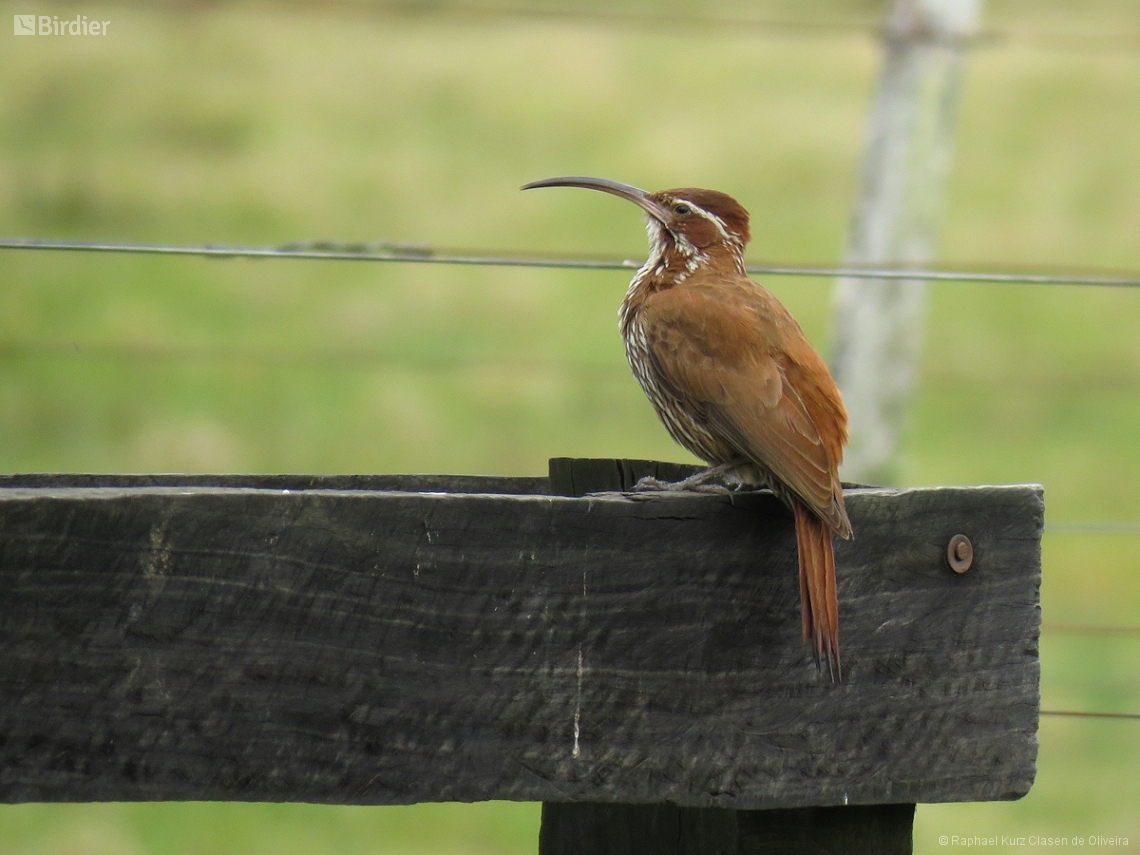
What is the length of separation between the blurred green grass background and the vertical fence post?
804 millimetres

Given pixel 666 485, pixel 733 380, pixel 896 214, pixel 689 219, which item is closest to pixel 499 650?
pixel 666 485

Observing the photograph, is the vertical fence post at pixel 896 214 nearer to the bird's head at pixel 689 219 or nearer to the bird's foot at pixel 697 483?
the bird's head at pixel 689 219

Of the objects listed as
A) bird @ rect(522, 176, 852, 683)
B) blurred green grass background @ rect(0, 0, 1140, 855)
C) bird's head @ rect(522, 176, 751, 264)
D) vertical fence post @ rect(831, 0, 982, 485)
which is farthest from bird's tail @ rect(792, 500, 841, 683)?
vertical fence post @ rect(831, 0, 982, 485)

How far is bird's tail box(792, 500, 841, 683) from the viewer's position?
6.50 feet

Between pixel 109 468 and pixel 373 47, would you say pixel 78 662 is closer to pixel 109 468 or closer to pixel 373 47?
pixel 109 468

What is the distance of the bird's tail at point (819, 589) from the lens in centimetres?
198

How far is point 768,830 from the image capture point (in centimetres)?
210

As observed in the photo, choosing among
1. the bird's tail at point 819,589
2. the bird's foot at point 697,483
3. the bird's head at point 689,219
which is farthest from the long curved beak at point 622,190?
the bird's tail at point 819,589

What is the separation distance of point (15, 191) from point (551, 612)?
481 inches

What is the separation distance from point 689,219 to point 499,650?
7.98ft

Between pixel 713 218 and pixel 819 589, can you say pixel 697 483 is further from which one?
pixel 713 218

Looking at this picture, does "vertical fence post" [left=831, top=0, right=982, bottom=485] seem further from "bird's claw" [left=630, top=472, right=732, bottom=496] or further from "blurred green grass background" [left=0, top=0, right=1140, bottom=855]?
"bird's claw" [left=630, top=472, right=732, bottom=496]

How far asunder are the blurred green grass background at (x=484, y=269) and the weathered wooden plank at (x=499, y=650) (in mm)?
4502

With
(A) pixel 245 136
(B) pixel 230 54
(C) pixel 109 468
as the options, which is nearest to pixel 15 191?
(A) pixel 245 136
